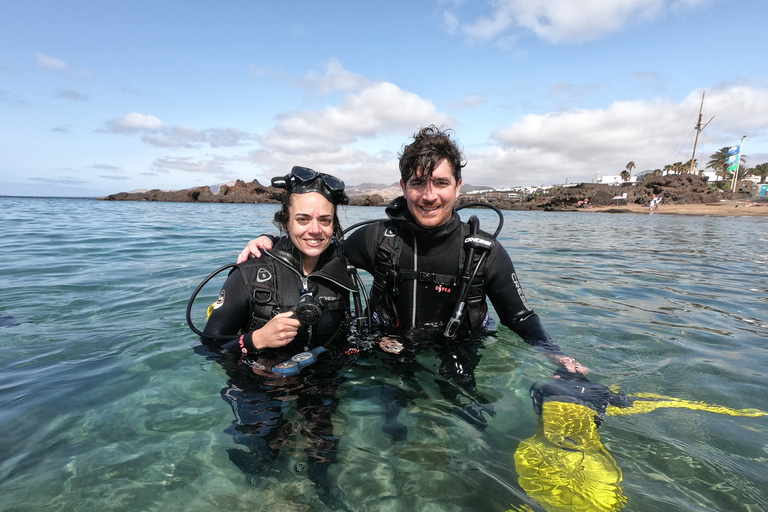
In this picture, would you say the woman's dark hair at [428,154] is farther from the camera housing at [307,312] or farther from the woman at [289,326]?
the camera housing at [307,312]

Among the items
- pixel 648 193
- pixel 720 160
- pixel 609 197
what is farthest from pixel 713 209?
pixel 720 160

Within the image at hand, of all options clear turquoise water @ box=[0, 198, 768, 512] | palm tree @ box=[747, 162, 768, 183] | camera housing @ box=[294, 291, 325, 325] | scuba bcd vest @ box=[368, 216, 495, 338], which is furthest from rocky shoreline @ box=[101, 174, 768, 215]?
camera housing @ box=[294, 291, 325, 325]

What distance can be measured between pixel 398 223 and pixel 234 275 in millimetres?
1578

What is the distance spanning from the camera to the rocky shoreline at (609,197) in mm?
50828

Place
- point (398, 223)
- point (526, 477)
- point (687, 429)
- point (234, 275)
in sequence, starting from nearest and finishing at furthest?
point (526, 477)
point (687, 429)
point (234, 275)
point (398, 223)

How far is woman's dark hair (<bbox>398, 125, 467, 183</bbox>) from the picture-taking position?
315 centimetres

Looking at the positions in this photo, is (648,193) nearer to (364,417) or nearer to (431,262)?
(431,262)

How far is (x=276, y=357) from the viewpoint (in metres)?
3.13

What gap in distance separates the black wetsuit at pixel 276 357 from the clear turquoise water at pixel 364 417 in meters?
0.12

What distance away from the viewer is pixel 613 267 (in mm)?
9734

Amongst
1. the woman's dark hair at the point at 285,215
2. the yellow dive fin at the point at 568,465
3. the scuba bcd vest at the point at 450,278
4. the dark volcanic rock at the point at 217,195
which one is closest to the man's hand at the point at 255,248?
the woman's dark hair at the point at 285,215

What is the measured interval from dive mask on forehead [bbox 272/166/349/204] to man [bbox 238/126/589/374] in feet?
1.91

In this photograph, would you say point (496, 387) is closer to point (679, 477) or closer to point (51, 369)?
point (679, 477)

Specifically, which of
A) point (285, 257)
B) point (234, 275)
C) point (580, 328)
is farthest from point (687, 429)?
point (234, 275)
